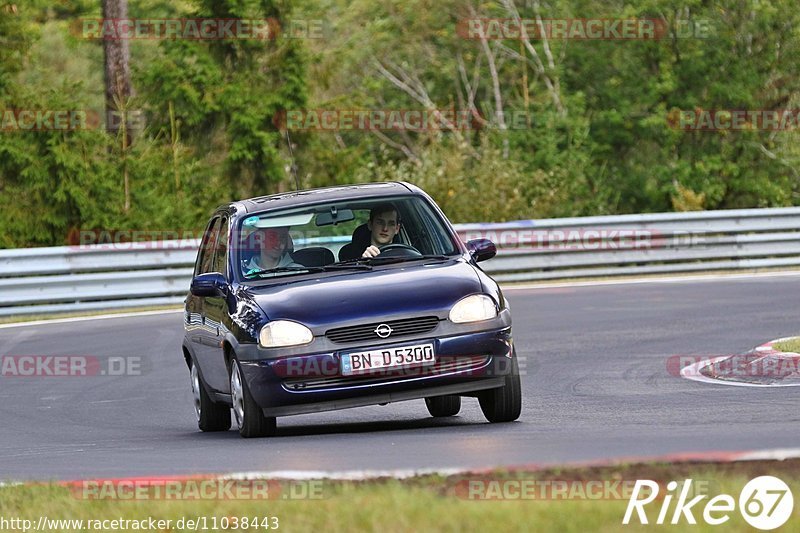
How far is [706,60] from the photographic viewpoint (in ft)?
119

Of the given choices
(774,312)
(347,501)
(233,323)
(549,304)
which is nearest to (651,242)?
(549,304)

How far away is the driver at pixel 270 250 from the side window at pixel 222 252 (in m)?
0.23

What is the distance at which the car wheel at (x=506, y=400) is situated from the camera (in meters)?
10.2

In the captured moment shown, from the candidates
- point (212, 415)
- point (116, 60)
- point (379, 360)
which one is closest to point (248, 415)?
point (379, 360)

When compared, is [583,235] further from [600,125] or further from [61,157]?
[600,125]

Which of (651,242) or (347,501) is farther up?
(347,501)

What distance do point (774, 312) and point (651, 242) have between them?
6.76m

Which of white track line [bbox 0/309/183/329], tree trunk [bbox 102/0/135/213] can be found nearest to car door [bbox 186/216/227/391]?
white track line [bbox 0/309/183/329]

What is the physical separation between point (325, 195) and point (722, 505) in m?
5.82

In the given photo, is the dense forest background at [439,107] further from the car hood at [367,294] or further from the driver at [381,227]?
the car hood at [367,294]

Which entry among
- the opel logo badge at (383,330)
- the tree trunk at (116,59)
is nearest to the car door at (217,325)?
the opel logo badge at (383,330)

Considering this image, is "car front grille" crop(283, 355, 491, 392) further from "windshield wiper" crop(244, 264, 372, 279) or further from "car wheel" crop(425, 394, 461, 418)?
"car wheel" crop(425, 394, 461, 418)

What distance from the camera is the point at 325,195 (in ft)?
37.0

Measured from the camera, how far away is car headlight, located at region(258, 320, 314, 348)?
9.70 metres
